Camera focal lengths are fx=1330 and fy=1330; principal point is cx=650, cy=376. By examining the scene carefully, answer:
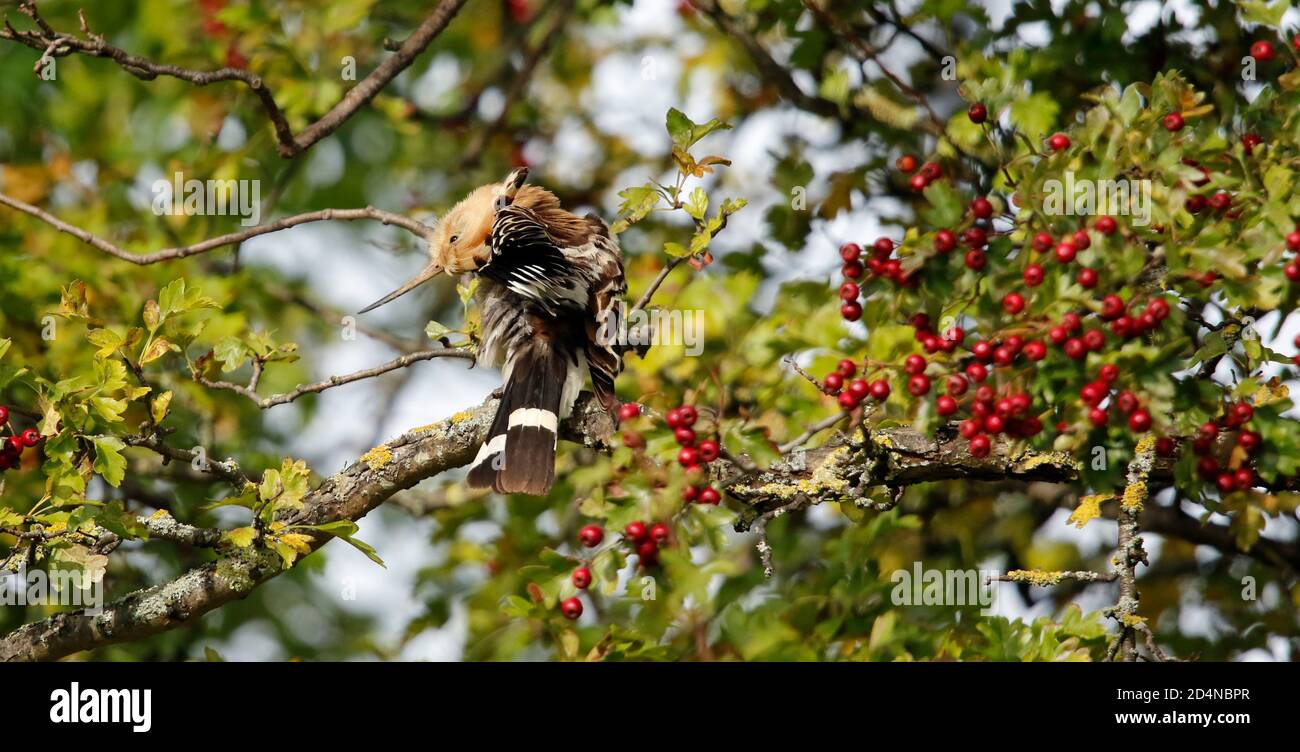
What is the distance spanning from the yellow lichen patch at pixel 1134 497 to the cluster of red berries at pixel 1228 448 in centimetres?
19

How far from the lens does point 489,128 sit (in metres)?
7.25

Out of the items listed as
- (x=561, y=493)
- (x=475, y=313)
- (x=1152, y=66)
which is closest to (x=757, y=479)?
(x=475, y=313)

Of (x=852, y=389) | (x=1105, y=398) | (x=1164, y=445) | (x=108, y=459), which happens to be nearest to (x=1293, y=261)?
(x=1105, y=398)

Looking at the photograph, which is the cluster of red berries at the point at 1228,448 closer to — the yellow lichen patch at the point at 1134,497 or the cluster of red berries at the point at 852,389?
the yellow lichen patch at the point at 1134,497

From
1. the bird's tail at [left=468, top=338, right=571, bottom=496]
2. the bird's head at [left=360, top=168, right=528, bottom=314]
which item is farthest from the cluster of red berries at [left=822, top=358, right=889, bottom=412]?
the bird's head at [left=360, top=168, right=528, bottom=314]

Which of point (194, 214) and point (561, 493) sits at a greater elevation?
point (194, 214)

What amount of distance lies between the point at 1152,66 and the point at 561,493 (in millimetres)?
2924

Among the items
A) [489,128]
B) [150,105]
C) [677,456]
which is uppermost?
[150,105]

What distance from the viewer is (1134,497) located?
11.9 feet

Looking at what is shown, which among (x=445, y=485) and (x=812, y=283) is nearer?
(x=812, y=283)

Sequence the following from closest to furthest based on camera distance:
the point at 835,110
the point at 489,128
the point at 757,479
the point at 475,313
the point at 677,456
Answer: the point at 677,456, the point at 757,479, the point at 475,313, the point at 835,110, the point at 489,128

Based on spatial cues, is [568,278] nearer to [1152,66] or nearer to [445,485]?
[445,485]

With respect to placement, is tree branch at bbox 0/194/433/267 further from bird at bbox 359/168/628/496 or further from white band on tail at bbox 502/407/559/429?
white band on tail at bbox 502/407/559/429

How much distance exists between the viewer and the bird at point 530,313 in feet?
14.6
